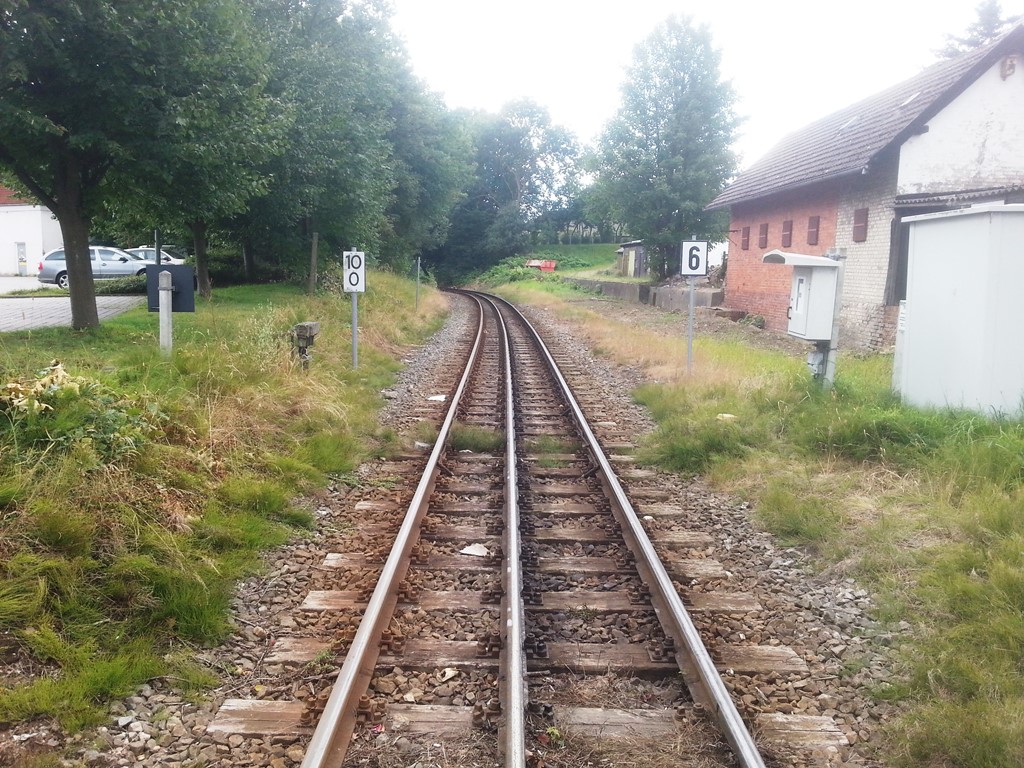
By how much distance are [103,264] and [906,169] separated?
2606cm

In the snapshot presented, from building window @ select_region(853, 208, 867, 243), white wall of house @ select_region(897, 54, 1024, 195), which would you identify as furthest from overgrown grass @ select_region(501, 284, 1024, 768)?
building window @ select_region(853, 208, 867, 243)

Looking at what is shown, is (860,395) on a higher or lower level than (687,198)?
lower

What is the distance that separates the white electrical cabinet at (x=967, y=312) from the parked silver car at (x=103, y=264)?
26.1 m

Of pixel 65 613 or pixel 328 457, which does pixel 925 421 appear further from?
pixel 65 613

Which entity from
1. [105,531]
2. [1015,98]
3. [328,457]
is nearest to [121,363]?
[328,457]

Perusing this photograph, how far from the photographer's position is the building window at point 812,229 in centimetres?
2137

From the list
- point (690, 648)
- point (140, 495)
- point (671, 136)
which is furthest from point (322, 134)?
point (671, 136)

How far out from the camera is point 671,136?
36.6 m

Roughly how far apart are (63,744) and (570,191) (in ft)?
271

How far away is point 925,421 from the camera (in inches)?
289

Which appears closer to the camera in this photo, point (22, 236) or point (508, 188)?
point (22, 236)

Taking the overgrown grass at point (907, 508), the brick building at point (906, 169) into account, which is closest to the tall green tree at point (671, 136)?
the brick building at point (906, 169)

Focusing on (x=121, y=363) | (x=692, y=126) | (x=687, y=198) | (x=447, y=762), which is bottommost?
(x=447, y=762)

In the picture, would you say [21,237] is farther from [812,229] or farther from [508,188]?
[508,188]
